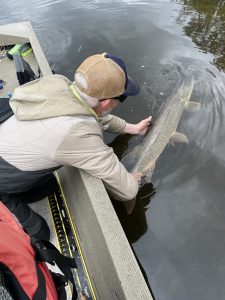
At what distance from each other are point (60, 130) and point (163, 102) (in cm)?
273

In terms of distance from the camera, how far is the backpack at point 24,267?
5.18ft

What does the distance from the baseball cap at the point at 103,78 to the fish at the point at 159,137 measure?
1303 millimetres

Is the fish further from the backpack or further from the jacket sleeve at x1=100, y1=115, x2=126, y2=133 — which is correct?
the backpack

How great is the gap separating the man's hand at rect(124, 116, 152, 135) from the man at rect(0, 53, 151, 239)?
3.70 ft

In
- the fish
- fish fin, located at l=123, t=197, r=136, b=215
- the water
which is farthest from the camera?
the fish

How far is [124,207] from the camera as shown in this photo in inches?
134

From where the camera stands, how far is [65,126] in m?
2.30

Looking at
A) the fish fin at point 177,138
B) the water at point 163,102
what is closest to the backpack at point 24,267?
the water at point 163,102

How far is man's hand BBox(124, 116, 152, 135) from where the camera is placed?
377cm

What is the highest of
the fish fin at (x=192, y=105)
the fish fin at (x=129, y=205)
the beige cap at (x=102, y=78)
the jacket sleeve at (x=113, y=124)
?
the beige cap at (x=102, y=78)

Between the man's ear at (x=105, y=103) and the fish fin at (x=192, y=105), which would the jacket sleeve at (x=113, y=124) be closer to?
the man's ear at (x=105, y=103)

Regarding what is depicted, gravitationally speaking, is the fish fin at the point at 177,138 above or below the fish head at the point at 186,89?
below

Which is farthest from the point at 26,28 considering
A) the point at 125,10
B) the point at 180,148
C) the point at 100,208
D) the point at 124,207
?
the point at 100,208

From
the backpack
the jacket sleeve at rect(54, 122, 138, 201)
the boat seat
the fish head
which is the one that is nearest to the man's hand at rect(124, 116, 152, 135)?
the fish head
